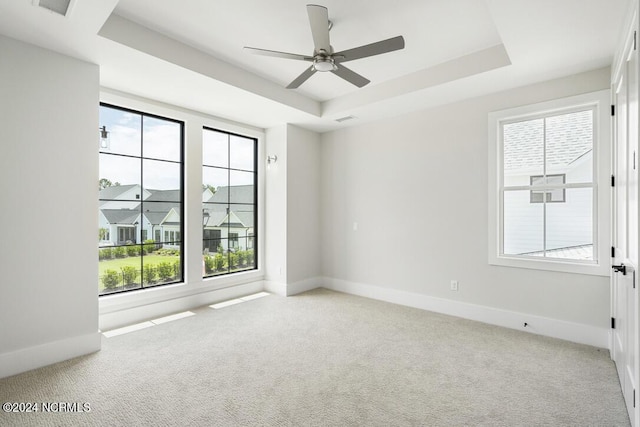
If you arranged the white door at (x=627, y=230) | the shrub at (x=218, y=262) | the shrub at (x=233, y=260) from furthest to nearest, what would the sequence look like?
the shrub at (x=233, y=260), the shrub at (x=218, y=262), the white door at (x=627, y=230)

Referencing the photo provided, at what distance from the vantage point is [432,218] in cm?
436

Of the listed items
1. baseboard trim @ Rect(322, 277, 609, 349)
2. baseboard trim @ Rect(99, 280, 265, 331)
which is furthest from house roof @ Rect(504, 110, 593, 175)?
baseboard trim @ Rect(99, 280, 265, 331)

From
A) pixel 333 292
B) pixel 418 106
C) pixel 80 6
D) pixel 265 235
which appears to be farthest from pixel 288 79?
pixel 333 292

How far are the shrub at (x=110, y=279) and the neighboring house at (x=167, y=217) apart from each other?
0.34 metres

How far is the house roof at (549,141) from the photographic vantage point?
336 centimetres

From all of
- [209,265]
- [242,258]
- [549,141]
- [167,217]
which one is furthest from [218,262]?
[549,141]

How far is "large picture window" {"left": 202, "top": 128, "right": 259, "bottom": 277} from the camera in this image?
483 cm

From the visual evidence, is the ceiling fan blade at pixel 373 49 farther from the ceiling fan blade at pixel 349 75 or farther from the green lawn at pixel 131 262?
the green lawn at pixel 131 262

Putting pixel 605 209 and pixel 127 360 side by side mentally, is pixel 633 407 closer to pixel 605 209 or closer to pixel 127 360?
pixel 605 209

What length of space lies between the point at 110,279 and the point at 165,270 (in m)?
0.65

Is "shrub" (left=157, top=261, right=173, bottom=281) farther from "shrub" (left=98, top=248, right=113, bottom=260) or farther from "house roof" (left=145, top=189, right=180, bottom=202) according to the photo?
"house roof" (left=145, top=189, right=180, bottom=202)

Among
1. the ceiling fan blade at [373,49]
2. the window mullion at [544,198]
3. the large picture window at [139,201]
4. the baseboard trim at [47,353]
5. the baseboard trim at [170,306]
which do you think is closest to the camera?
the ceiling fan blade at [373,49]

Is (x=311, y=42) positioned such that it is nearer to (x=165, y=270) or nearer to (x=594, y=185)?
(x=594, y=185)

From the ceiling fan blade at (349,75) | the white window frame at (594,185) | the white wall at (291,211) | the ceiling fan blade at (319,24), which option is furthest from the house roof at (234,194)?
the white window frame at (594,185)
